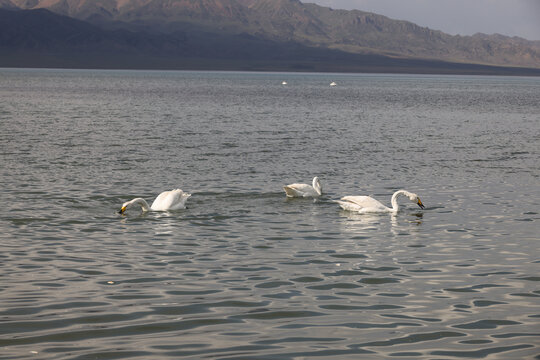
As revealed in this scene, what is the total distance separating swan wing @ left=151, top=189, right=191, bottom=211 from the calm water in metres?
0.31

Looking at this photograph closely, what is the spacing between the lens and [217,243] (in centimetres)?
1520

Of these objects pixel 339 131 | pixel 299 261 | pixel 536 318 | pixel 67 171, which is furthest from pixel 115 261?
pixel 339 131

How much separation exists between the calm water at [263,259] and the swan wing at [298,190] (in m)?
0.39

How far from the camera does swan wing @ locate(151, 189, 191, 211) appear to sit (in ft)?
61.1

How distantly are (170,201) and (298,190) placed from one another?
4.08 metres

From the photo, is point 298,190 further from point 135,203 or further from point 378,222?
point 135,203

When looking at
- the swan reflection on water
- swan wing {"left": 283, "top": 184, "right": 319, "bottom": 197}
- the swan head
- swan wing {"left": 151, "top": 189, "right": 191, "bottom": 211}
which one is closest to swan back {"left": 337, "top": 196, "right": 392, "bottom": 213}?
the swan reflection on water

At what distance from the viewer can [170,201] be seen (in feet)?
61.0

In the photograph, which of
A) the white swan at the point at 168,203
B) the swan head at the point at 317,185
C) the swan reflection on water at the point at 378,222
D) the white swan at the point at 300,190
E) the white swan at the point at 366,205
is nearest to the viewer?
the swan reflection on water at the point at 378,222

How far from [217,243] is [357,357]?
6.73 meters

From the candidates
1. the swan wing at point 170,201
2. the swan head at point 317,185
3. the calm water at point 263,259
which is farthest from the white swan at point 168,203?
the swan head at point 317,185

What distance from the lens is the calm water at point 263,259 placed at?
9516 mm

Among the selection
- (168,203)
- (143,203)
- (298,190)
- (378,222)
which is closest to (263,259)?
(378,222)

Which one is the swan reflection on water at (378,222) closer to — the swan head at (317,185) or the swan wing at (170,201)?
the swan head at (317,185)
